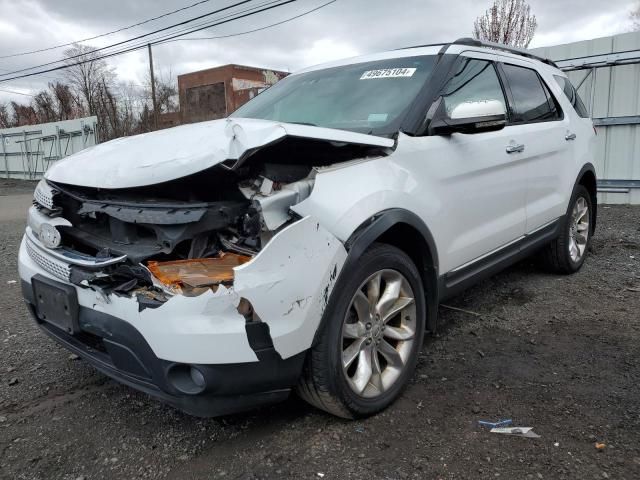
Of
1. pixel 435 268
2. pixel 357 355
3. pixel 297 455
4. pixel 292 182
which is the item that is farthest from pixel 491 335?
pixel 292 182

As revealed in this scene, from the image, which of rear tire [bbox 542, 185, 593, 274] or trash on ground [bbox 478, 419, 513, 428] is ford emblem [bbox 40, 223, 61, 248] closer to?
trash on ground [bbox 478, 419, 513, 428]

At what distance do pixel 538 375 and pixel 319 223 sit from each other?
1.77 metres

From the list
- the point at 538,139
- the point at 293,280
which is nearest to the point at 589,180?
the point at 538,139

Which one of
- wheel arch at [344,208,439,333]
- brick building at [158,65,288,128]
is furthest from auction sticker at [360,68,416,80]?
brick building at [158,65,288,128]

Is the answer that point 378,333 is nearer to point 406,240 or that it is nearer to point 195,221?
point 406,240

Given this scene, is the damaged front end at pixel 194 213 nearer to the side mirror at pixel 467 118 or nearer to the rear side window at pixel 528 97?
the side mirror at pixel 467 118

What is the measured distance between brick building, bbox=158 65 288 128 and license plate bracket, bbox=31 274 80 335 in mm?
31822

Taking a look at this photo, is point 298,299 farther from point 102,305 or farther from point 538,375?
point 538,375

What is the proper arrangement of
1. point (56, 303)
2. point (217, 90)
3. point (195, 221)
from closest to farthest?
point (195, 221), point (56, 303), point (217, 90)

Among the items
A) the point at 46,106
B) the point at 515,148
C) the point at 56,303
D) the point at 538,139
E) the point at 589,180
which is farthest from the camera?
the point at 46,106

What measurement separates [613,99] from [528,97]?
21.7 ft

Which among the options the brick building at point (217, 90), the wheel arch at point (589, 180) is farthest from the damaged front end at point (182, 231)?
the brick building at point (217, 90)

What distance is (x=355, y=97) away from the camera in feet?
10.7

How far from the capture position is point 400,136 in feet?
8.95
